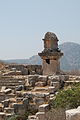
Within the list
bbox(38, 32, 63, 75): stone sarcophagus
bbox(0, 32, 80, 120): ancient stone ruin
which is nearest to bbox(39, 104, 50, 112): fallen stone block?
bbox(0, 32, 80, 120): ancient stone ruin

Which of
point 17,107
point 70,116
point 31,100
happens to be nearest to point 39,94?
point 31,100

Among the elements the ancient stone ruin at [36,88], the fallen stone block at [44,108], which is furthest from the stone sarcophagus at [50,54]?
the fallen stone block at [44,108]

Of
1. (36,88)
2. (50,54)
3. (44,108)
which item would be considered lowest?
(44,108)

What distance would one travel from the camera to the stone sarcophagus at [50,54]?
83.3ft

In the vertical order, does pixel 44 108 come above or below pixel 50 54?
below

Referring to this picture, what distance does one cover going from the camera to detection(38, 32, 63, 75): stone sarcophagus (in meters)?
25.4

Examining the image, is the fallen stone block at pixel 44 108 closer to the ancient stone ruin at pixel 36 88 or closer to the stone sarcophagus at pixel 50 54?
the ancient stone ruin at pixel 36 88

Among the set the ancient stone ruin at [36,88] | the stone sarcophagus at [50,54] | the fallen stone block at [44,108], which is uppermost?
the stone sarcophagus at [50,54]

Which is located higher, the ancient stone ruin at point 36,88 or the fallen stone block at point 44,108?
the ancient stone ruin at point 36,88

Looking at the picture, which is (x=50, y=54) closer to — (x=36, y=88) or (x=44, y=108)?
(x=36, y=88)

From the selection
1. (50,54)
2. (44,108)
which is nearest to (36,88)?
(44,108)

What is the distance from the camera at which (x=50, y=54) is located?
25344 mm

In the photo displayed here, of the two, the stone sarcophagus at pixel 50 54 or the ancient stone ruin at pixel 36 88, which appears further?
the stone sarcophagus at pixel 50 54

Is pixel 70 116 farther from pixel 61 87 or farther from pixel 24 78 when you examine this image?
pixel 24 78
